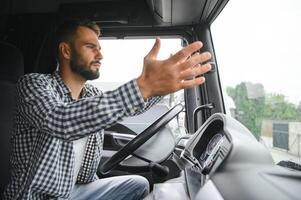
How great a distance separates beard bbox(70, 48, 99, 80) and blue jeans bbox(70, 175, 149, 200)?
54 cm

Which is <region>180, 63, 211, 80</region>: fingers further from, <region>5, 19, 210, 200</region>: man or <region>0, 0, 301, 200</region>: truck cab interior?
<region>0, 0, 301, 200</region>: truck cab interior

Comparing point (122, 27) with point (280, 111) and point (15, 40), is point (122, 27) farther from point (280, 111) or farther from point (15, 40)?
point (280, 111)

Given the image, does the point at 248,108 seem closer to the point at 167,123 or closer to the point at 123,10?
the point at 167,123

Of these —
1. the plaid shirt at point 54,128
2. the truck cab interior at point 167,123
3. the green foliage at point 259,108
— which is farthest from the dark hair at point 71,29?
the green foliage at point 259,108

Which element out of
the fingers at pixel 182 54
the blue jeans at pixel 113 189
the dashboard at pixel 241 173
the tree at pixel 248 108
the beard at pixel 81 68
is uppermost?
the beard at pixel 81 68

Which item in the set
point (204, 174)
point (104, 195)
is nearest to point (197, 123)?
Result: point (104, 195)

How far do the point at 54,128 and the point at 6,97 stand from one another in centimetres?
81

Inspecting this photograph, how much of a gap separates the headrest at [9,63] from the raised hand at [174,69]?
1.10 m

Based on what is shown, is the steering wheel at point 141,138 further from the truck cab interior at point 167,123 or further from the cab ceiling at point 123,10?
the cab ceiling at point 123,10

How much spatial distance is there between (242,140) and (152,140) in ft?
1.89

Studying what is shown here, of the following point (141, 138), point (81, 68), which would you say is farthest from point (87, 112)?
point (81, 68)

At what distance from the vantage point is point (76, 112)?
1005 mm

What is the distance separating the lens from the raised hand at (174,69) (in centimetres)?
84

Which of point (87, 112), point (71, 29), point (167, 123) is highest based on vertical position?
point (71, 29)
